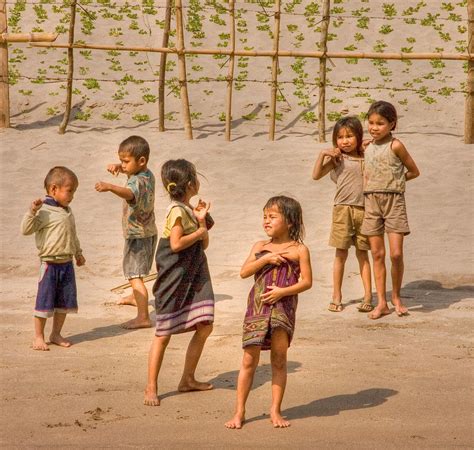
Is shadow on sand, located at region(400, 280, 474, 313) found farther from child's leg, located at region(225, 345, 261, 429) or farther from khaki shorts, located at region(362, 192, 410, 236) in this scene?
child's leg, located at region(225, 345, 261, 429)

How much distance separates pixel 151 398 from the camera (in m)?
5.32

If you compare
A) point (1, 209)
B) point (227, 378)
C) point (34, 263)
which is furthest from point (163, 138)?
point (227, 378)

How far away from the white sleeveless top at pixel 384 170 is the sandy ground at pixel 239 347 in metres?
0.97

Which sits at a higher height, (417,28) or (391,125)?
(417,28)

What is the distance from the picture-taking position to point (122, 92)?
1850cm

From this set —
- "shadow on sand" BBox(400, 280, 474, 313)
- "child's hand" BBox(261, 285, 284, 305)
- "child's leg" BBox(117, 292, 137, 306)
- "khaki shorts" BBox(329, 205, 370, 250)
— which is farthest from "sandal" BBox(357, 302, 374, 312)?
"child's hand" BBox(261, 285, 284, 305)

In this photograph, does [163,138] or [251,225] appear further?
[163,138]

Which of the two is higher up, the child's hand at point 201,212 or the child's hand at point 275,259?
the child's hand at point 201,212

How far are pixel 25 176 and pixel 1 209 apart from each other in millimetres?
1245

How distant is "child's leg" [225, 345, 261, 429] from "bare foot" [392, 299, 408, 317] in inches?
111

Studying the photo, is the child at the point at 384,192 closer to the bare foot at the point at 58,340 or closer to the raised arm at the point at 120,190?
the raised arm at the point at 120,190

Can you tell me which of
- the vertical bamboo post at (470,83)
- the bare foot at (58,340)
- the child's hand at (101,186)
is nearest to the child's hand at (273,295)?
the child's hand at (101,186)

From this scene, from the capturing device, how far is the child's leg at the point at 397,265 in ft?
25.1

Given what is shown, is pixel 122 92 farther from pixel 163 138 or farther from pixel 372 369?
pixel 372 369
